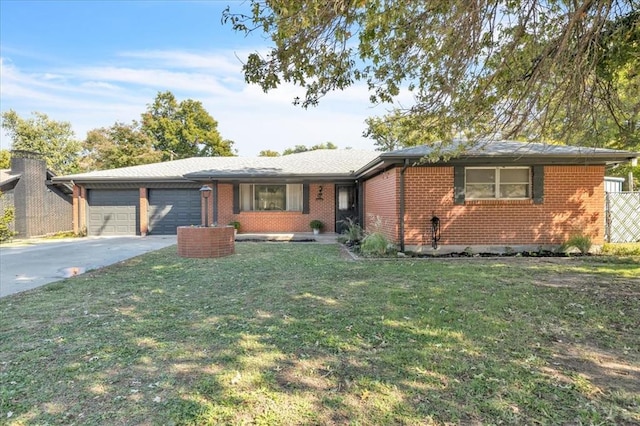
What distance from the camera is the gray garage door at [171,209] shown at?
650 inches

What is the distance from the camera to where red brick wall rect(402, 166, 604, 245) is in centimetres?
995

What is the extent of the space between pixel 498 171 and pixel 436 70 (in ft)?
17.6

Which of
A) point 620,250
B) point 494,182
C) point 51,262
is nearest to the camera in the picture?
point 51,262

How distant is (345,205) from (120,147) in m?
26.0

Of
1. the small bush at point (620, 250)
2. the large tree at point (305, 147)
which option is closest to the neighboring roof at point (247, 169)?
the small bush at point (620, 250)

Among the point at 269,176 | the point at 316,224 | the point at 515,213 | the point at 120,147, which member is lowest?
the point at 316,224

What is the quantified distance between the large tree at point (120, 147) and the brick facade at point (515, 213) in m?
28.9

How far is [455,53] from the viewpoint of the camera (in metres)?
5.31

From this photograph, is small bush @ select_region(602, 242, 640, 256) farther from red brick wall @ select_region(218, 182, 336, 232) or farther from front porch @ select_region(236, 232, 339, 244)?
red brick wall @ select_region(218, 182, 336, 232)

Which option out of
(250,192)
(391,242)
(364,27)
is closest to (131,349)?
(364,27)

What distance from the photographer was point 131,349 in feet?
11.6

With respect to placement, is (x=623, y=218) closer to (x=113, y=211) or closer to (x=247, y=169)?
(x=247, y=169)

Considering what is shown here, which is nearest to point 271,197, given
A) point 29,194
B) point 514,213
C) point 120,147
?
point 514,213

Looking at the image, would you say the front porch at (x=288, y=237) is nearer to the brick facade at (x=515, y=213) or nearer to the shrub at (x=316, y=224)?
the shrub at (x=316, y=224)
